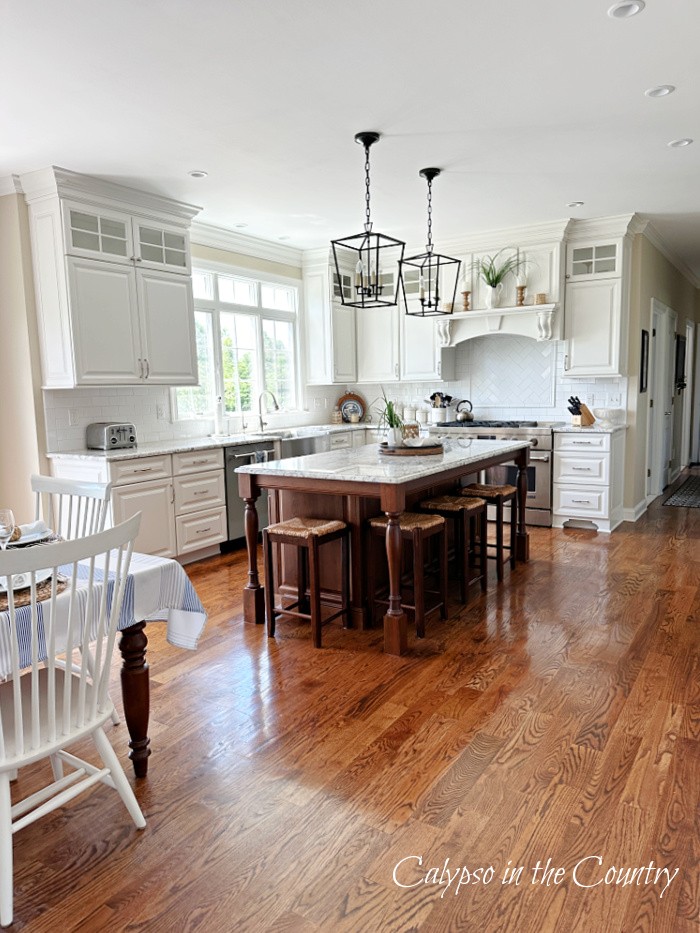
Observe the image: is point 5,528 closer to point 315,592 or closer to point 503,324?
point 315,592

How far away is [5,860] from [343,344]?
5.84 metres

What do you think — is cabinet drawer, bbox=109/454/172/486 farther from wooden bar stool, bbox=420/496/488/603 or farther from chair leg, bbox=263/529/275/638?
wooden bar stool, bbox=420/496/488/603

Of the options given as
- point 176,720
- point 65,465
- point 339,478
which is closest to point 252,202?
point 65,465

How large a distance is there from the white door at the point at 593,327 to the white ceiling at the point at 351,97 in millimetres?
949

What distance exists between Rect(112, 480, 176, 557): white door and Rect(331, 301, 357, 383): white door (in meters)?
2.76

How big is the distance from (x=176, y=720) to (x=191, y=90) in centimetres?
281

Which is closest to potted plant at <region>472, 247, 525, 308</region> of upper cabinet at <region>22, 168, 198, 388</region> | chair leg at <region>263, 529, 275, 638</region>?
upper cabinet at <region>22, 168, 198, 388</region>

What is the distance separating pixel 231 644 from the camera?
338 centimetres

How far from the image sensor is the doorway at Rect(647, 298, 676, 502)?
6707 millimetres

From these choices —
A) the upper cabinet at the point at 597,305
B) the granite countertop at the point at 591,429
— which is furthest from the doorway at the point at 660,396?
the granite countertop at the point at 591,429

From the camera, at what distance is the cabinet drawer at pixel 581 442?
5.51 metres

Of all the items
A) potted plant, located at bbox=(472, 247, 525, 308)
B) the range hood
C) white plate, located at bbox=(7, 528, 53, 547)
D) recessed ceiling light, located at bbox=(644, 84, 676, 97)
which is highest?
recessed ceiling light, located at bbox=(644, 84, 676, 97)

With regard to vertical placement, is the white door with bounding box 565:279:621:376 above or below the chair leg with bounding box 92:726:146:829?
above

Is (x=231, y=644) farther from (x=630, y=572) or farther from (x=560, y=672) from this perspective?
(x=630, y=572)
